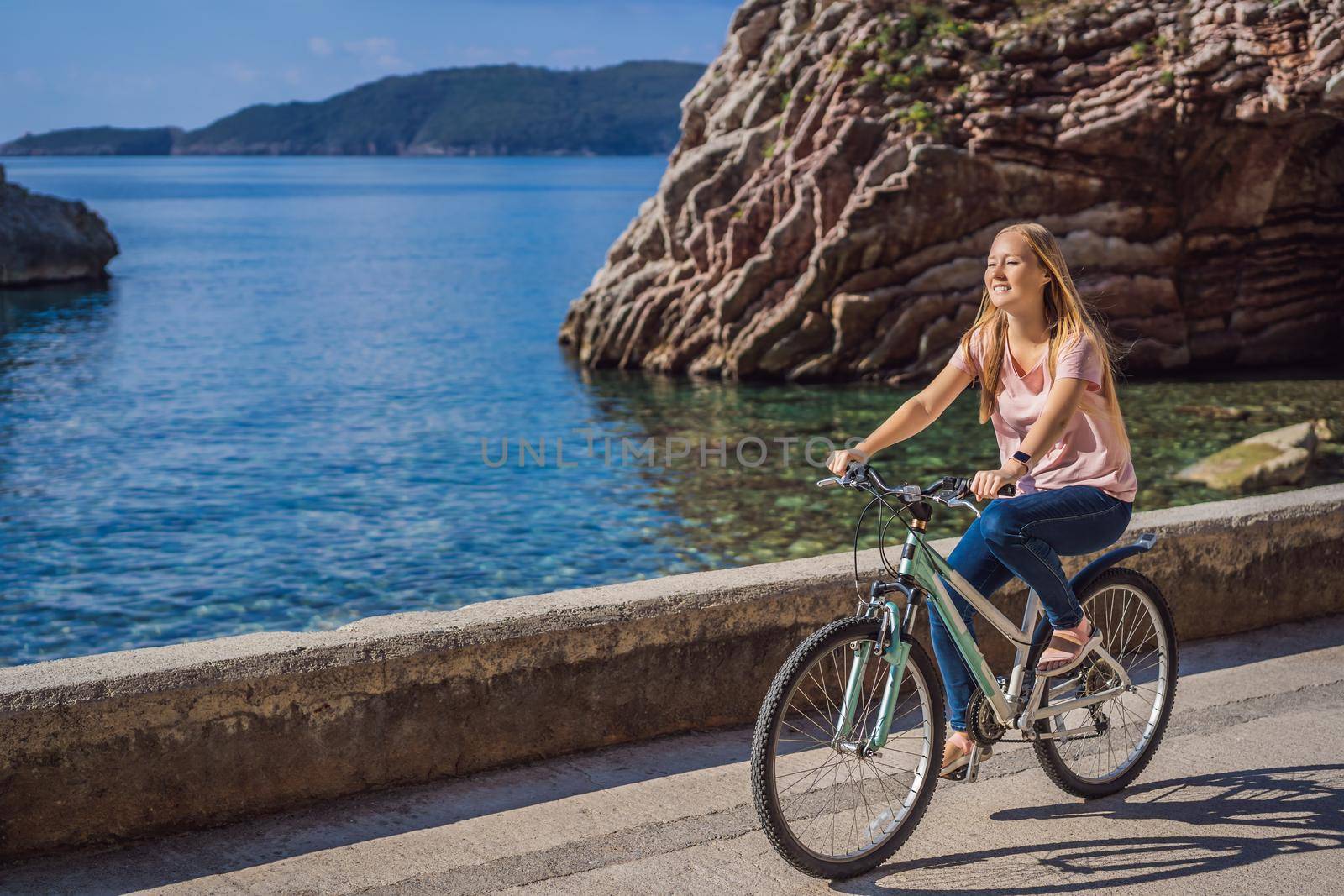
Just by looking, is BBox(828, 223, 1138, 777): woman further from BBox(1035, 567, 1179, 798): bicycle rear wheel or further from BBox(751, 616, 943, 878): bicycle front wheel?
BBox(1035, 567, 1179, 798): bicycle rear wheel

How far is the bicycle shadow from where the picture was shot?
4.12 metres

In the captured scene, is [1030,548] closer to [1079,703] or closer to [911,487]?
[911,487]

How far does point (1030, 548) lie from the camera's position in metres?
4.22

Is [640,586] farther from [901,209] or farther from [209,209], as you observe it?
[209,209]

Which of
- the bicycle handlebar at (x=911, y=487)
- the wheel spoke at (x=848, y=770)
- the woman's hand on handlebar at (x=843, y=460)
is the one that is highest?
the woman's hand on handlebar at (x=843, y=460)

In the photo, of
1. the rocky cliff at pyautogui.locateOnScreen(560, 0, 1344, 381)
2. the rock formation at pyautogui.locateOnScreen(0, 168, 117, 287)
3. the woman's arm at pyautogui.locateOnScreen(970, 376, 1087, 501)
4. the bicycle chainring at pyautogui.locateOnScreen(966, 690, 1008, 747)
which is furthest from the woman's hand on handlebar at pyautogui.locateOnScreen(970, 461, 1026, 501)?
the rock formation at pyautogui.locateOnScreen(0, 168, 117, 287)

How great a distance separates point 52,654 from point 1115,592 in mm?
11239

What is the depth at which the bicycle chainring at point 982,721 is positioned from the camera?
4.34m

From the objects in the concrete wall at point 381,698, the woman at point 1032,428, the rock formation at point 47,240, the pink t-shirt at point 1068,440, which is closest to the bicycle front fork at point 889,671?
the woman at point 1032,428

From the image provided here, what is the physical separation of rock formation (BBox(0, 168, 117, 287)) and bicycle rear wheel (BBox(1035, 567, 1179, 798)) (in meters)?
53.0

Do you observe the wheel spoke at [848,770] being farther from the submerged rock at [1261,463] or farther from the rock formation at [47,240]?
the rock formation at [47,240]

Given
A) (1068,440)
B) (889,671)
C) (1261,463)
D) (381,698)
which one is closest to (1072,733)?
(889,671)

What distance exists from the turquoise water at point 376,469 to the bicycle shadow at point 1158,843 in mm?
9778

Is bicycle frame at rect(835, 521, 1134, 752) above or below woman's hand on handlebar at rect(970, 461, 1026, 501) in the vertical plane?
below
